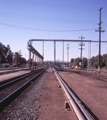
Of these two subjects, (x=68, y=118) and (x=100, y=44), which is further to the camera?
(x=100, y=44)

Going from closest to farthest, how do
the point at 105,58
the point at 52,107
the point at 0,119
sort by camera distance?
the point at 0,119 → the point at 52,107 → the point at 105,58

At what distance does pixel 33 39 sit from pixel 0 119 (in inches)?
1346

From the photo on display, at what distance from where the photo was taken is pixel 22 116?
5.20 m

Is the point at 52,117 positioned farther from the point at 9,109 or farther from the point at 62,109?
the point at 9,109

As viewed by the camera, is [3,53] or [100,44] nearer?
[100,44]

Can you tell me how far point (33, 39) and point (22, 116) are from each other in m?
34.0

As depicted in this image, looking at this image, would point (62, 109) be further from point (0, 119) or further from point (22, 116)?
point (0, 119)

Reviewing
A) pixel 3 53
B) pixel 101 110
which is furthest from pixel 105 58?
pixel 101 110

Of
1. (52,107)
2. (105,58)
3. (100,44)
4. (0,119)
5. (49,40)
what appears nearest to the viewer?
(0,119)

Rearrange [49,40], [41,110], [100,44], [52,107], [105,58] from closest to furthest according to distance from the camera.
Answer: [41,110] < [52,107] < [100,44] < [49,40] < [105,58]

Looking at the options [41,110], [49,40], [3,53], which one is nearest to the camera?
[41,110]

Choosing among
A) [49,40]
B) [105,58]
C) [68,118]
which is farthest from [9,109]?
[105,58]

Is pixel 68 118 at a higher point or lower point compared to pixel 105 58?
lower

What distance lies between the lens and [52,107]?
6359 millimetres
